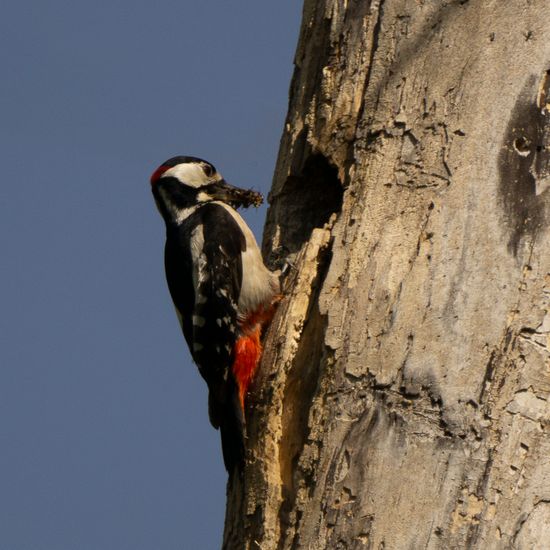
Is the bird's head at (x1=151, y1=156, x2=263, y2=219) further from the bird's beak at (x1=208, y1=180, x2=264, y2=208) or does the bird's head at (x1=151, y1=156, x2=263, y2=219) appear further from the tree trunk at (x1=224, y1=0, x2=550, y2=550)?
the tree trunk at (x1=224, y1=0, x2=550, y2=550)

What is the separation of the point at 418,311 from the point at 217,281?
151cm

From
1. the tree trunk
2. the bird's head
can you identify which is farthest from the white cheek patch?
the tree trunk

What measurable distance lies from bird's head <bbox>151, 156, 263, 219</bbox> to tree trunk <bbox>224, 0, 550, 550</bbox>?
1.10 m

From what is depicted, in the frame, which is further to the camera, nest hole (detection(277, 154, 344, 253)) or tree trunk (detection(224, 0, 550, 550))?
nest hole (detection(277, 154, 344, 253))

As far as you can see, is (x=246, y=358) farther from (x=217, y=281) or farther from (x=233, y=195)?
(x=233, y=195)

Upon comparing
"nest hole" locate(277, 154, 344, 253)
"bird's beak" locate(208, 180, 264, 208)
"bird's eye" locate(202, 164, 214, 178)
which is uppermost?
"bird's eye" locate(202, 164, 214, 178)

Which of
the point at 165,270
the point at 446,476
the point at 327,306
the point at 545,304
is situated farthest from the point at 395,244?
the point at 165,270

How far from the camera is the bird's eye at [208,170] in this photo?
4.71m

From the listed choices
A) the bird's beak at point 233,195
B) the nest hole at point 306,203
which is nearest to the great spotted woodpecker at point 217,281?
the bird's beak at point 233,195

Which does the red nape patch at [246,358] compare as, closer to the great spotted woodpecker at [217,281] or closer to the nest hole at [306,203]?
the great spotted woodpecker at [217,281]

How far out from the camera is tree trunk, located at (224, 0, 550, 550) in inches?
108

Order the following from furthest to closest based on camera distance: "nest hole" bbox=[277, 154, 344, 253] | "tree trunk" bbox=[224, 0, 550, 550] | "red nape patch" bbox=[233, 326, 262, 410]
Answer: "nest hole" bbox=[277, 154, 344, 253], "red nape patch" bbox=[233, 326, 262, 410], "tree trunk" bbox=[224, 0, 550, 550]

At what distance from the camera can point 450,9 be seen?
3.32 meters

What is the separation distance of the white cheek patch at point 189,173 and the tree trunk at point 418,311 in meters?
1.14
